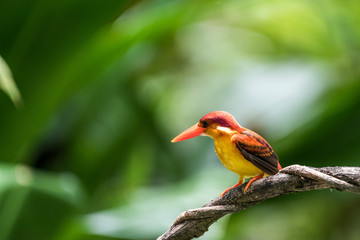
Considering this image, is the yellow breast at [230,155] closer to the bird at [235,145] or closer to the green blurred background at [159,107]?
the bird at [235,145]

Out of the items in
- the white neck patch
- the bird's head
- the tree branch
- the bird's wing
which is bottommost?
the tree branch

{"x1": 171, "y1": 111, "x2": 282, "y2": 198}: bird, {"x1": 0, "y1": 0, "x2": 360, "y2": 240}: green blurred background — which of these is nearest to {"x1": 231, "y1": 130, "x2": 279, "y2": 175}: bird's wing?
{"x1": 171, "y1": 111, "x2": 282, "y2": 198}: bird

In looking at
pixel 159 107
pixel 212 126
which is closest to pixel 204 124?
pixel 212 126

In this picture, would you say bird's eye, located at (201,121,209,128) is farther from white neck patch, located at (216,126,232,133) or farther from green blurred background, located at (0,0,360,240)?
green blurred background, located at (0,0,360,240)

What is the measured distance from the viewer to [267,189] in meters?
0.52

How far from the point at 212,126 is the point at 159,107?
2168 millimetres

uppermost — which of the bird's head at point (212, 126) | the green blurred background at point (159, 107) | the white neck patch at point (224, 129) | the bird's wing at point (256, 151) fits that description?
the green blurred background at point (159, 107)

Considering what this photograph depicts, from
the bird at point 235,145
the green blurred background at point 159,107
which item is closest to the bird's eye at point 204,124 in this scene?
the bird at point 235,145

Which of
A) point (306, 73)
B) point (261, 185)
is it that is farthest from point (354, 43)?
point (261, 185)

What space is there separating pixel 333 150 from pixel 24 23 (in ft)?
3.81

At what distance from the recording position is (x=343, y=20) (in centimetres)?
241

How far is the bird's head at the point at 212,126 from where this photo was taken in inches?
20.2

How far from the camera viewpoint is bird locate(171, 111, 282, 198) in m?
0.52

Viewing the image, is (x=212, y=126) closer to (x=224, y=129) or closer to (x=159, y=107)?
(x=224, y=129)
